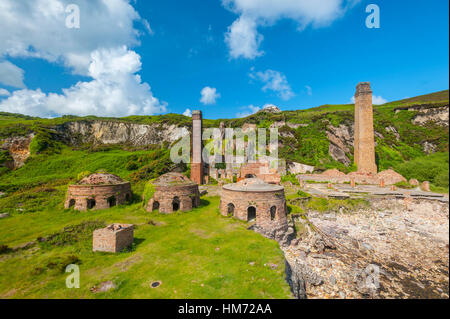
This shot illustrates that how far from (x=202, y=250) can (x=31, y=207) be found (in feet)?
67.1

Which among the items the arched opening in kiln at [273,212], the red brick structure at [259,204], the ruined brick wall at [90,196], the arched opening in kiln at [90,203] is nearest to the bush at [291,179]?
the red brick structure at [259,204]

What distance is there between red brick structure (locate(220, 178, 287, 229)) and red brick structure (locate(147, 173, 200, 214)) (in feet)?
14.3

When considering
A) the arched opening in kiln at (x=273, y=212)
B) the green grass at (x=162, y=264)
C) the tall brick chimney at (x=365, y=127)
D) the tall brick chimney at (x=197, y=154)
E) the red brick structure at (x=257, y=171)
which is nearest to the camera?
the green grass at (x=162, y=264)

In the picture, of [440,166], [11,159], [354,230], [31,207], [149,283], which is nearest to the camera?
[440,166]

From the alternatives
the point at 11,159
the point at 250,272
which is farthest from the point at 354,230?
the point at 11,159

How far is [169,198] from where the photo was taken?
58.4 feet

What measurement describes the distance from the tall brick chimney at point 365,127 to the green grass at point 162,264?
2660cm

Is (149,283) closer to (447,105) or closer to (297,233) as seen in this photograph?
(447,105)

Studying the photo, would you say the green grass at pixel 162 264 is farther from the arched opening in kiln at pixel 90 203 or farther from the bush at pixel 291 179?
the bush at pixel 291 179

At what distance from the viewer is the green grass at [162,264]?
7.43 metres

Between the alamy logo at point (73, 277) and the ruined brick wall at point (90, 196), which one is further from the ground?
the ruined brick wall at point (90, 196)

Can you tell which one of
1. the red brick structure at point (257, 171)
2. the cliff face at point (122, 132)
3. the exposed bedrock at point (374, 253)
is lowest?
the exposed bedrock at point (374, 253)
